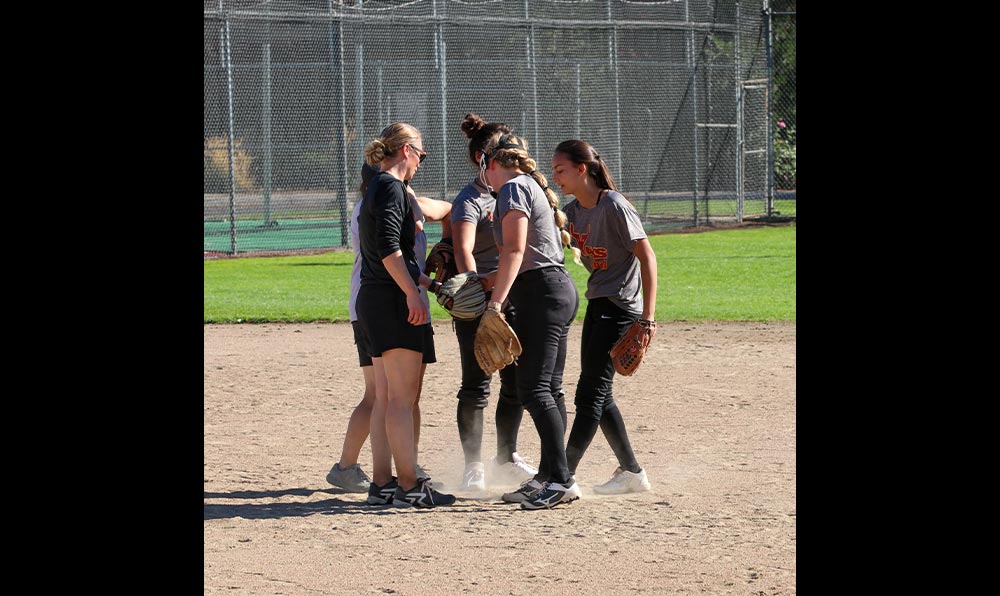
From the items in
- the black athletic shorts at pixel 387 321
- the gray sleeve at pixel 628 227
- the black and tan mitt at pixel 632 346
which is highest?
the gray sleeve at pixel 628 227

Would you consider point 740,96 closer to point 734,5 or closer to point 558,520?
point 734,5

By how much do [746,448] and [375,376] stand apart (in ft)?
7.73

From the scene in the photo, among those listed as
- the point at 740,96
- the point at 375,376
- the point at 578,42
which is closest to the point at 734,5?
the point at 740,96

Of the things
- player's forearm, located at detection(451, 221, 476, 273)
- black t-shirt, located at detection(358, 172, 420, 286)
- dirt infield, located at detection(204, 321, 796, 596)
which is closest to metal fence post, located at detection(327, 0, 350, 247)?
dirt infield, located at detection(204, 321, 796, 596)

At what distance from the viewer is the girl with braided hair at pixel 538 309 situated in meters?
5.38

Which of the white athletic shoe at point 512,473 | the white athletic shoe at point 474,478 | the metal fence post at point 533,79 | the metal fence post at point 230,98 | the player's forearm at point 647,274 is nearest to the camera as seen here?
the player's forearm at point 647,274

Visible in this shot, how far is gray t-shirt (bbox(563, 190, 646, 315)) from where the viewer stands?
5449 mm

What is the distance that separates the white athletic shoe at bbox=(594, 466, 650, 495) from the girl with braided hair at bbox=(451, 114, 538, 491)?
0.40 meters

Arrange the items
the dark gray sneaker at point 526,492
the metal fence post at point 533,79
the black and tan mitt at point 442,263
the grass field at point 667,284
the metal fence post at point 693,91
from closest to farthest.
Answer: the dark gray sneaker at point 526,492
the black and tan mitt at point 442,263
the grass field at point 667,284
the metal fence post at point 533,79
the metal fence post at point 693,91

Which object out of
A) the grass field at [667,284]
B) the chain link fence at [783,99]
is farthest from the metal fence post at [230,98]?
the chain link fence at [783,99]

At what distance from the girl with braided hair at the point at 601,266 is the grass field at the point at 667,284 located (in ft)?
22.9

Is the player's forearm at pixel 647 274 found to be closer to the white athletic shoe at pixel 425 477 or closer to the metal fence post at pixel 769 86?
the white athletic shoe at pixel 425 477

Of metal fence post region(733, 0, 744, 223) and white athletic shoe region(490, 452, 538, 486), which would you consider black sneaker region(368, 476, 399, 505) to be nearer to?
white athletic shoe region(490, 452, 538, 486)

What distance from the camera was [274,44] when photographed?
19.3m
